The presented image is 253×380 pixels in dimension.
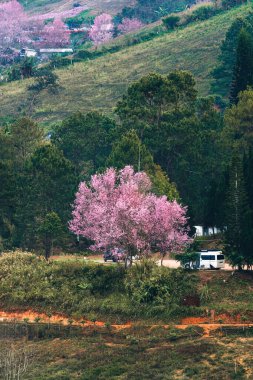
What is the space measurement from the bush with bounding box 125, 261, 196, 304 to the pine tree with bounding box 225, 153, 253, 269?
12.2ft

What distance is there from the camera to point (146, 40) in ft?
605

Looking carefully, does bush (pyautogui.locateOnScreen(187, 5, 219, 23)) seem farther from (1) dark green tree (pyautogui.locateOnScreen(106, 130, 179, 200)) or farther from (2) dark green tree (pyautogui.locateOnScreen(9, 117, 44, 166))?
(1) dark green tree (pyautogui.locateOnScreen(106, 130, 179, 200))

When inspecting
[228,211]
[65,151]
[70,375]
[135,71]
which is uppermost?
[135,71]

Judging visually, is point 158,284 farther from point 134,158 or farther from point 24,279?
point 134,158

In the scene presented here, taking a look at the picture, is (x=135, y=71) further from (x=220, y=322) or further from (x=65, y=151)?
(x=220, y=322)

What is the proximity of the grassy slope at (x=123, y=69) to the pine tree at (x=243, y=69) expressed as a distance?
27.1 metres

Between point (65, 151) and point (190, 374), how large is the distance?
5360cm

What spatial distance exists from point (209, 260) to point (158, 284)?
7317mm

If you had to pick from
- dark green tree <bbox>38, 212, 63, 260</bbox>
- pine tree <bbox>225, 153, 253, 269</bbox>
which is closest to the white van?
pine tree <bbox>225, 153, 253, 269</bbox>

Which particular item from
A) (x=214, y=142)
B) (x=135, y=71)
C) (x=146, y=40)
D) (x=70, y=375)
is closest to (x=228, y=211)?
(x=70, y=375)

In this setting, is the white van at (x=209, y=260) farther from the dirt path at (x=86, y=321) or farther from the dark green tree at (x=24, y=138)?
the dark green tree at (x=24, y=138)

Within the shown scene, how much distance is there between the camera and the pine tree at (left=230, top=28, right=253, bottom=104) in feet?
372

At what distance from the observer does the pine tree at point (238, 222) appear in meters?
75.7

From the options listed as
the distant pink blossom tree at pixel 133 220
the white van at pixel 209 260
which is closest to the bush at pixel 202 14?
the distant pink blossom tree at pixel 133 220
